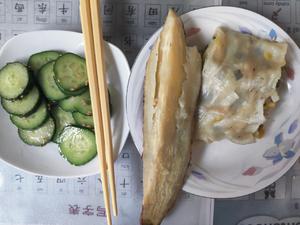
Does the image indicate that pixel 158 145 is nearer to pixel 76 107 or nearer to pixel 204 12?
pixel 76 107

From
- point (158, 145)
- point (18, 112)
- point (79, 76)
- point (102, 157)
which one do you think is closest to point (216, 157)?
point (158, 145)

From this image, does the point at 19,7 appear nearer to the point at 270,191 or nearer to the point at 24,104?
the point at 24,104

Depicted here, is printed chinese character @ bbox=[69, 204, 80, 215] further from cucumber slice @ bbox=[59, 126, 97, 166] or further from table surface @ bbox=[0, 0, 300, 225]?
cucumber slice @ bbox=[59, 126, 97, 166]

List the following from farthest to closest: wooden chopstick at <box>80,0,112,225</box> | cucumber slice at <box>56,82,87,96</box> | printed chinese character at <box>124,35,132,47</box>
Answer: printed chinese character at <box>124,35,132,47</box>
cucumber slice at <box>56,82,87,96</box>
wooden chopstick at <box>80,0,112,225</box>

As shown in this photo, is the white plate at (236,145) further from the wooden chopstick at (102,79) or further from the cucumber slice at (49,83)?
the cucumber slice at (49,83)

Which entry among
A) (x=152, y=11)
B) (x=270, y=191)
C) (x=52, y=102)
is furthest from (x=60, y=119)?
(x=270, y=191)

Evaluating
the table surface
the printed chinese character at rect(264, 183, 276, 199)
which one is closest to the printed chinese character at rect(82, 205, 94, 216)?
the table surface

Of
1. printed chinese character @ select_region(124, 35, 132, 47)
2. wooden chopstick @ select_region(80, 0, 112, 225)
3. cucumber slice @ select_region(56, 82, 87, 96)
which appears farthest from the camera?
printed chinese character @ select_region(124, 35, 132, 47)
